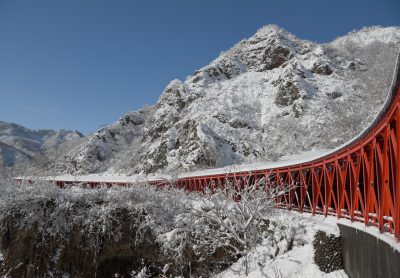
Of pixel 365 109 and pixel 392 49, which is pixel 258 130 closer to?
pixel 365 109

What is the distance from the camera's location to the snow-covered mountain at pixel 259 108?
259 feet

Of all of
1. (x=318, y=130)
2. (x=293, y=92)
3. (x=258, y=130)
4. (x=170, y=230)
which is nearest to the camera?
(x=170, y=230)

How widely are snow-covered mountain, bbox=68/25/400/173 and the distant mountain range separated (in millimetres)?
294

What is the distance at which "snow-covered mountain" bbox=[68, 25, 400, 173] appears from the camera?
78.9 m

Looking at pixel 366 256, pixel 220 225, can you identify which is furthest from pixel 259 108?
pixel 366 256

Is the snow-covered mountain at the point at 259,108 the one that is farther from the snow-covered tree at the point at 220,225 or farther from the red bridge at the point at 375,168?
the red bridge at the point at 375,168

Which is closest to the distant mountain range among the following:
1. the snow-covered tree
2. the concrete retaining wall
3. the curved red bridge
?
the snow-covered tree

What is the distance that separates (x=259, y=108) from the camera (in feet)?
333

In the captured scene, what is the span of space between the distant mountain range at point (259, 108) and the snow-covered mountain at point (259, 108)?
0.29m

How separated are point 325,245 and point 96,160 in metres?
128

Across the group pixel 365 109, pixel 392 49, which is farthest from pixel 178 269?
pixel 392 49

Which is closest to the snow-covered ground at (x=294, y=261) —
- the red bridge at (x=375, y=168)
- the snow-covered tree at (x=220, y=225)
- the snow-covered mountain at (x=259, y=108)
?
the snow-covered tree at (x=220, y=225)

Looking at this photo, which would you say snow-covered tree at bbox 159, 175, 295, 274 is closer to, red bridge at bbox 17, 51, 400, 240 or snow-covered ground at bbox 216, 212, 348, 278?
snow-covered ground at bbox 216, 212, 348, 278

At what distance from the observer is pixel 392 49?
438 feet
